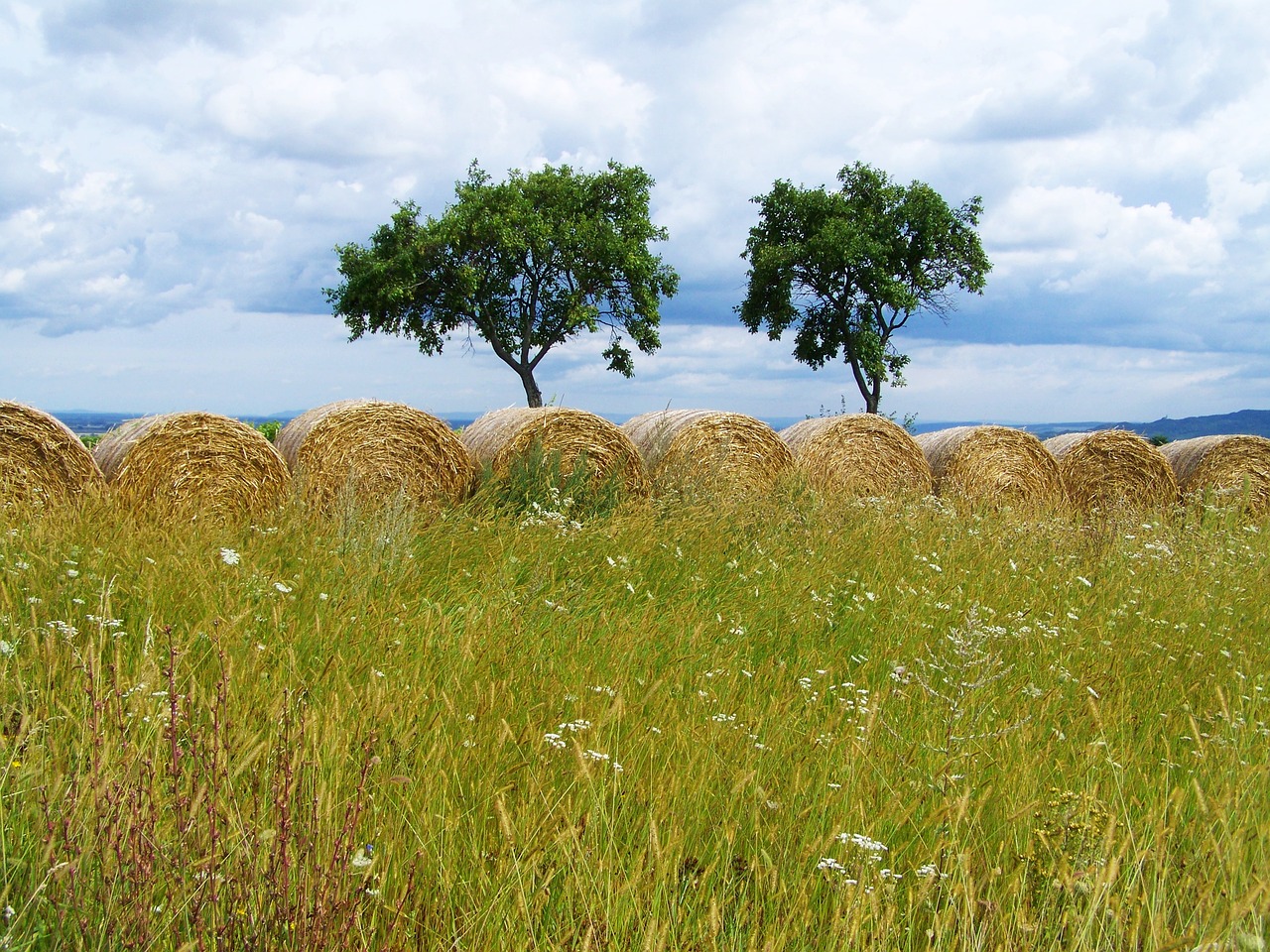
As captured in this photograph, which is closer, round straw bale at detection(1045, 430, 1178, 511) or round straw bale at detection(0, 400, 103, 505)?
round straw bale at detection(0, 400, 103, 505)

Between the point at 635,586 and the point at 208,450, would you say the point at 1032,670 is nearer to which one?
the point at 635,586

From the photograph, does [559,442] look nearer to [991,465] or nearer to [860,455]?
[860,455]

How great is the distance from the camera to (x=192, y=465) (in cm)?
977

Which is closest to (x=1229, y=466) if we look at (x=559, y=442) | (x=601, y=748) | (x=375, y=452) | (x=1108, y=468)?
(x=1108, y=468)

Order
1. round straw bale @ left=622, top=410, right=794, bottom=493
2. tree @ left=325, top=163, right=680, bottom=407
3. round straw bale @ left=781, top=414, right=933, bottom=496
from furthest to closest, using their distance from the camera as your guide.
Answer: tree @ left=325, top=163, right=680, bottom=407
round straw bale @ left=781, top=414, right=933, bottom=496
round straw bale @ left=622, top=410, right=794, bottom=493

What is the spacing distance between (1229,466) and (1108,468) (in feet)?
8.37

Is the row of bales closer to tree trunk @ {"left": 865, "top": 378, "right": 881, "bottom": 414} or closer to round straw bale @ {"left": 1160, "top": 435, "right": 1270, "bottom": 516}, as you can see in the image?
round straw bale @ {"left": 1160, "top": 435, "right": 1270, "bottom": 516}

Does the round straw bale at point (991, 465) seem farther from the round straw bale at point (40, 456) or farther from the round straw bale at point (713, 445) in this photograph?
the round straw bale at point (40, 456)

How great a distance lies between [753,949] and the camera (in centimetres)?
230

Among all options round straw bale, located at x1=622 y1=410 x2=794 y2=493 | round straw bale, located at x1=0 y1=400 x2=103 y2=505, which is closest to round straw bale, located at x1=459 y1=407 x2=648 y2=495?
round straw bale, located at x1=622 y1=410 x2=794 y2=493

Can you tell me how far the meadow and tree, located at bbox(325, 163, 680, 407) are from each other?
3026cm

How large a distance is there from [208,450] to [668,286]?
31.3m

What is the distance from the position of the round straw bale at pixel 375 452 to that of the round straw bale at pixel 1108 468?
1013 centimetres

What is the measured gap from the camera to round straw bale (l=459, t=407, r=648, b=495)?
1119 centimetres
